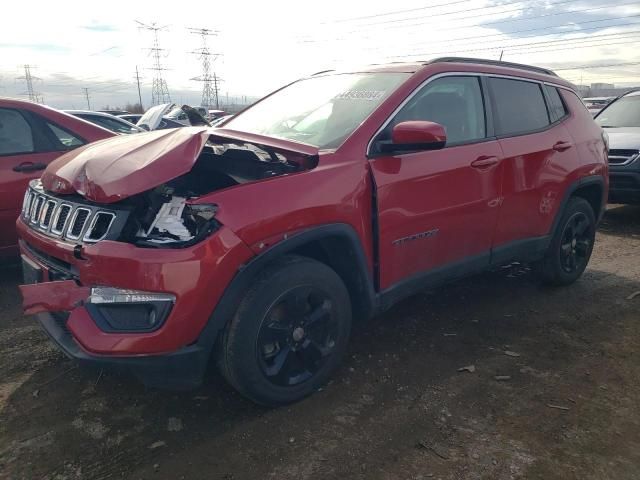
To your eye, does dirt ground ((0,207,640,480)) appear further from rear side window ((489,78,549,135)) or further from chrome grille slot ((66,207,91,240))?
rear side window ((489,78,549,135))

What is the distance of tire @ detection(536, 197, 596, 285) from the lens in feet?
14.9

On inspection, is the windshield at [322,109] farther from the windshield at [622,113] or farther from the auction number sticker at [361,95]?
the windshield at [622,113]

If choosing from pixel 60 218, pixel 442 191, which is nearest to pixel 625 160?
pixel 442 191

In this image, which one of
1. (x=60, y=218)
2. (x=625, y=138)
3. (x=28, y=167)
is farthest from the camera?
(x=625, y=138)

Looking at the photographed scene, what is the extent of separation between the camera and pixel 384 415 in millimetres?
2801

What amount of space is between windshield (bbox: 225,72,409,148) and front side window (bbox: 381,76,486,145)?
0.59 feet

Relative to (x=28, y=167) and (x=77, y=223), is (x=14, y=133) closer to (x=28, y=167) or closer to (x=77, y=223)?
(x=28, y=167)

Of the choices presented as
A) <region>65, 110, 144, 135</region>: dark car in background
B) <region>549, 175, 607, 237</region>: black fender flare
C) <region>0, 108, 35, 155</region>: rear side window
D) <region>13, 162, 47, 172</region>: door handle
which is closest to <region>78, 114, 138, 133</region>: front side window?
<region>65, 110, 144, 135</region>: dark car in background

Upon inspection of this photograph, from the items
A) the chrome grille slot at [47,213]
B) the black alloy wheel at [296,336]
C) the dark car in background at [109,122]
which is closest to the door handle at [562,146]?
the black alloy wheel at [296,336]

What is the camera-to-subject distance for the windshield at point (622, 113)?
326 inches

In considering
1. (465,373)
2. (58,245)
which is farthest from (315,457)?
(58,245)

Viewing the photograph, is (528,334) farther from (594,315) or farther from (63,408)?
(63,408)

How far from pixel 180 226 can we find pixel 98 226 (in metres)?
0.43

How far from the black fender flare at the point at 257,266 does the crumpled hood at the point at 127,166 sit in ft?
1.90
